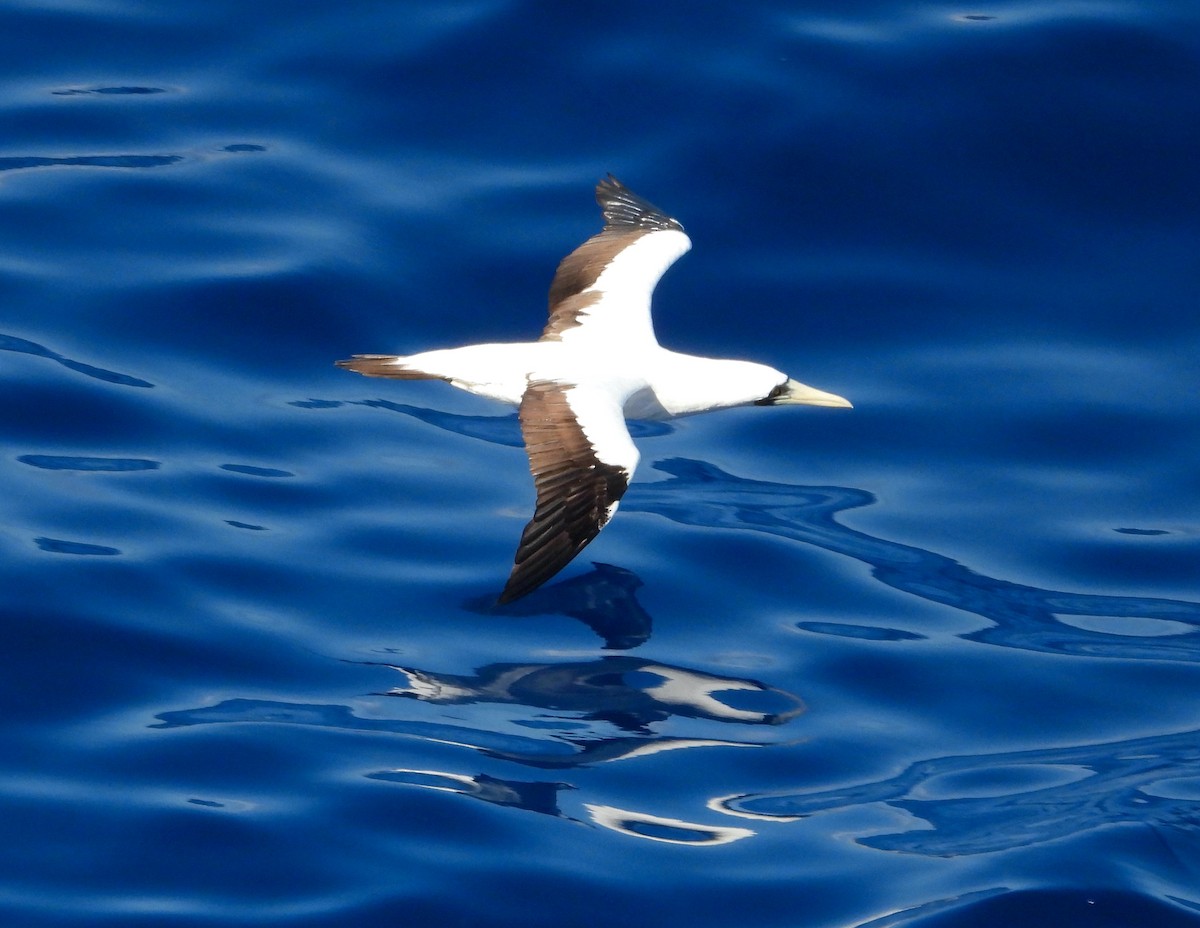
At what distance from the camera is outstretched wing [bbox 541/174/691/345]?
11.3 meters

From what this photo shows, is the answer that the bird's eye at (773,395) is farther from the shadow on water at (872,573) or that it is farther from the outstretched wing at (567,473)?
the outstretched wing at (567,473)

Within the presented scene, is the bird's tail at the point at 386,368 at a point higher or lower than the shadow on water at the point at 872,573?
higher

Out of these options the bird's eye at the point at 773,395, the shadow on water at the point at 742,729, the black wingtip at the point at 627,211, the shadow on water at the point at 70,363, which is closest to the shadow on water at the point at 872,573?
the shadow on water at the point at 742,729

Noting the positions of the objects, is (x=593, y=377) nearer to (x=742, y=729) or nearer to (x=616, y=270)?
(x=616, y=270)

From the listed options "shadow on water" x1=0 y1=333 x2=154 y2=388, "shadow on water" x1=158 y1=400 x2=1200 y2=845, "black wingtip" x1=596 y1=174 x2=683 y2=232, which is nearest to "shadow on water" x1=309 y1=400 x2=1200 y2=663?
"shadow on water" x1=158 y1=400 x2=1200 y2=845

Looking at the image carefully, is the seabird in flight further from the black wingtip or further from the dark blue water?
the dark blue water

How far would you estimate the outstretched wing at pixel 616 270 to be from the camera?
446 inches

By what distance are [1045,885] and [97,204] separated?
8851 mm

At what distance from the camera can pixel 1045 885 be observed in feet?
25.7

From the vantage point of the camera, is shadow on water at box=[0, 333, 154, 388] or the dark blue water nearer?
the dark blue water

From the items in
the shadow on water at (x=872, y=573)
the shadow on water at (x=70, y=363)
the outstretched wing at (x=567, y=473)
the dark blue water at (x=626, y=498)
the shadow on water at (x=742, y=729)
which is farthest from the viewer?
the shadow on water at (x=70, y=363)

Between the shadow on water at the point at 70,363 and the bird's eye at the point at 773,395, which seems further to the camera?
the shadow on water at the point at 70,363

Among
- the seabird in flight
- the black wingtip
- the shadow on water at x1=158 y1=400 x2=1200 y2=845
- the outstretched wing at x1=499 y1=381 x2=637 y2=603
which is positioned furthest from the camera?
the black wingtip

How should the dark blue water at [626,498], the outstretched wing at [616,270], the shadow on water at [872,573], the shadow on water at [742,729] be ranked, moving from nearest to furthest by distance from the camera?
the dark blue water at [626,498] < the shadow on water at [742,729] < the shadow on water at [872,573] < the outstretched wing at [616,270]
